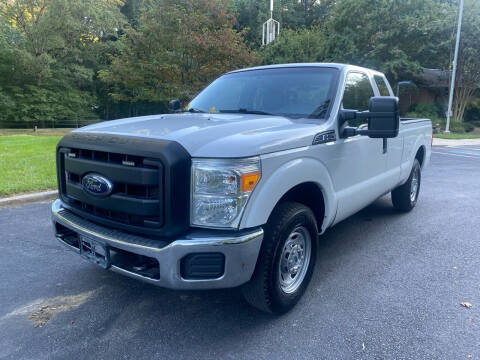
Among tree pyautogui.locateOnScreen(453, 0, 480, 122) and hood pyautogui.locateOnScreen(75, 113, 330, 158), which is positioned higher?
tree pyautogui.locateOnScreen(453, 0, 480, 122)

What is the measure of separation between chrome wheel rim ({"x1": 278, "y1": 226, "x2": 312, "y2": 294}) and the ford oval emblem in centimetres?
133

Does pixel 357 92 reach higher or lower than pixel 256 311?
higher

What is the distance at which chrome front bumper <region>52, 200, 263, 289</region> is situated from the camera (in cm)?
241

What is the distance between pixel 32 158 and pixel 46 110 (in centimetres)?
2484

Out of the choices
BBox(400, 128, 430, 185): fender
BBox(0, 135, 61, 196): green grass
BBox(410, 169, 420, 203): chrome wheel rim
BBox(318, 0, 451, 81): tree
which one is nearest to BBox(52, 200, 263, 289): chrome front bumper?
BBox(400, 128, 430, 185): fender

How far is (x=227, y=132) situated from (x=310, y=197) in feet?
3.47

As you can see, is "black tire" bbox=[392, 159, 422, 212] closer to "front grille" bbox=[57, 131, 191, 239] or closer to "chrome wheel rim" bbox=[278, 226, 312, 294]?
"chrome wheel rim" bbox=[278, 226, 312, 294]

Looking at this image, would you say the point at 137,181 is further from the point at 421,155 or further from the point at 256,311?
the point at 421,155

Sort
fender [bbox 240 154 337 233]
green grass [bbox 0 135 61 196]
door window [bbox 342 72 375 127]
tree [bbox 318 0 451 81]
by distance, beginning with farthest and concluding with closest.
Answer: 1. tree [bbox 318 0 451 81]
2. green grass [bbox 0 135 61 196]
3. door window [bbox 342 72 375 127]
4. fender [bbox 240 154 337 233]

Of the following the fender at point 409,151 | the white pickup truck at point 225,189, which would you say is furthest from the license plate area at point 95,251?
the fender at point 409,151

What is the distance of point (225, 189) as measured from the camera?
2.43 meters

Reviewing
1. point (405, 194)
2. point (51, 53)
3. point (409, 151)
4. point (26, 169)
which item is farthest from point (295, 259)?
point (51, 53)

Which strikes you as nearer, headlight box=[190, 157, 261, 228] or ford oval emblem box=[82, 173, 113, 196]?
headlight box=[190, 157, 261, 228]

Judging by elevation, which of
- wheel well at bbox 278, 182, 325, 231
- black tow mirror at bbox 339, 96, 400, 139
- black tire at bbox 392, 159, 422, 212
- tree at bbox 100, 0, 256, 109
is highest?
tree at bbox 100, 0, 256, 109
